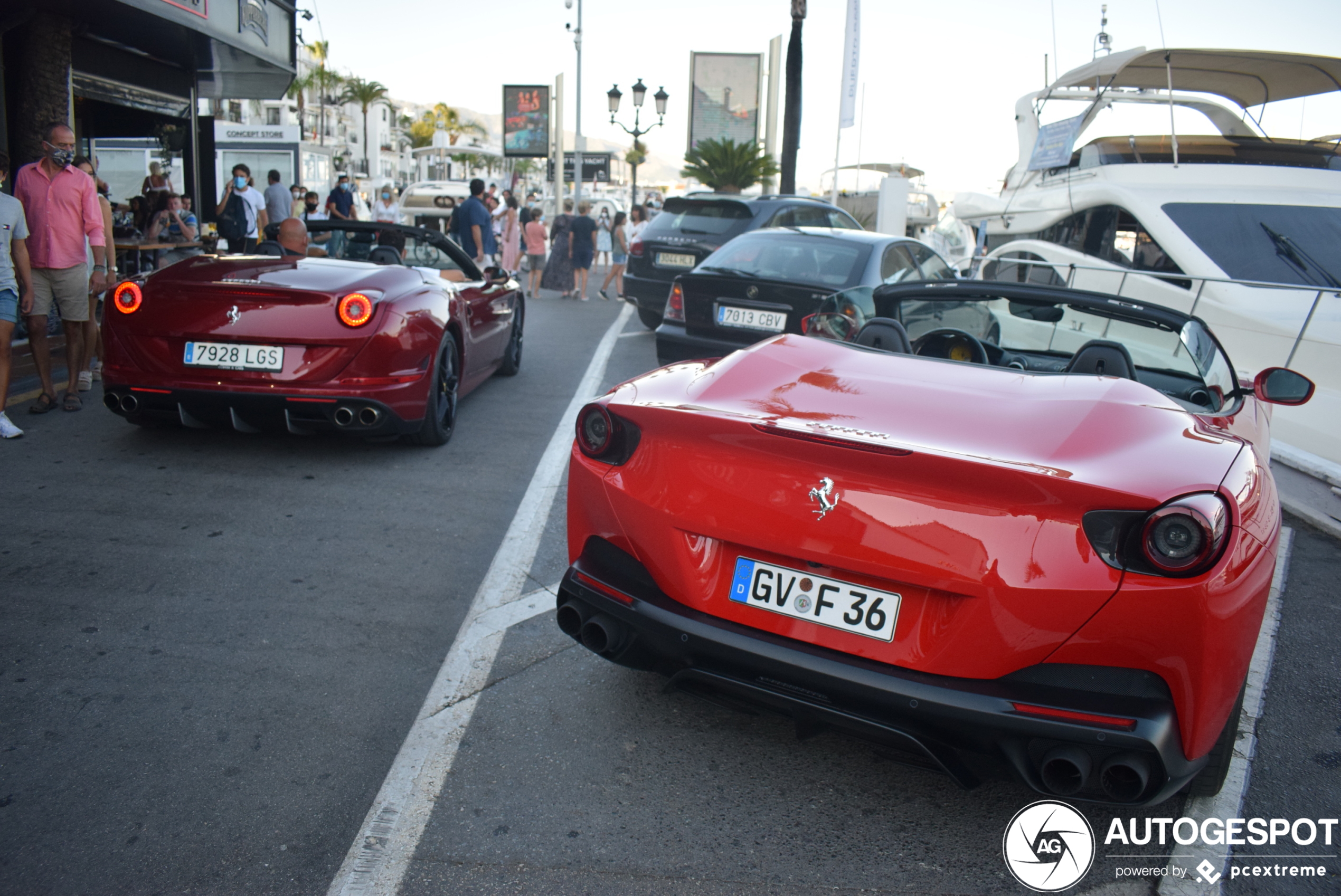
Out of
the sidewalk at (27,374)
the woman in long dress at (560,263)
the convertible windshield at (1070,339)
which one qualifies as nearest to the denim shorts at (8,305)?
the sidewalk at (27,374)

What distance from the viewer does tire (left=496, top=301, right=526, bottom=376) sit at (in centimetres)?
852

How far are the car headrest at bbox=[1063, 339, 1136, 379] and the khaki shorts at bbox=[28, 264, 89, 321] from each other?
6202 mm

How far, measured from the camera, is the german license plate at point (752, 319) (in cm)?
752

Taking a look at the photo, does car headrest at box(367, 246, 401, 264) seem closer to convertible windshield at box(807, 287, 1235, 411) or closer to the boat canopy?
convertible windshield at box(807, 287, 1235, 411)

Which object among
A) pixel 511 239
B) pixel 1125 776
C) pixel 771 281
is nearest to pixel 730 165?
pixel 511 239

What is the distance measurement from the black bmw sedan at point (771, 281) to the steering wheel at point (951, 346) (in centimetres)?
356

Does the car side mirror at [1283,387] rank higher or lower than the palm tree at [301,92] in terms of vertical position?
lower

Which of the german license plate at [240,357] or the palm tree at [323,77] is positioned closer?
the german license plate at [240,357]

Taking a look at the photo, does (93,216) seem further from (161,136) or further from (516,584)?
(161,136)

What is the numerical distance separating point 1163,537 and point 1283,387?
1.83 meters

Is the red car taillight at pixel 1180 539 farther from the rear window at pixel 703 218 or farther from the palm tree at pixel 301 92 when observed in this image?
the palm tree at pixel 301 92

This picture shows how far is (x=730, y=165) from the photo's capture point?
2867 centimetres

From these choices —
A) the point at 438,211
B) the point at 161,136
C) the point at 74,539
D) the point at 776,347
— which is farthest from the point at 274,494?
the point at 438,211

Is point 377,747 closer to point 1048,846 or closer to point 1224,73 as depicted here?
point 1048,846
